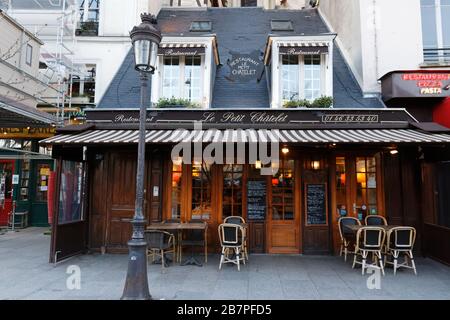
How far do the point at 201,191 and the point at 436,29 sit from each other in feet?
28.6

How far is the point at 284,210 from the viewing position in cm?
870

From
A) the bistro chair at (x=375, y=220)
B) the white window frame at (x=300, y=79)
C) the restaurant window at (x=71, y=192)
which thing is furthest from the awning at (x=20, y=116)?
the bistro chair at (x=375, y=220)

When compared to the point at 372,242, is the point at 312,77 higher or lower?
higher

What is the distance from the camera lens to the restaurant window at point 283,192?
342 inches

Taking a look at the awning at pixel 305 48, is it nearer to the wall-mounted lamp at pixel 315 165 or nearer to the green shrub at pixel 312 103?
the green shrub at pixel 312 103

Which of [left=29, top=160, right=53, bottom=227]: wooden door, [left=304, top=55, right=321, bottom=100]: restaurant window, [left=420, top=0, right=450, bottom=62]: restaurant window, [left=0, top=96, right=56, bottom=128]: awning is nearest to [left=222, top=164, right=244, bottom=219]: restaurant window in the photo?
[left=304, top=55, right=321, bottom=100]: restaurant window

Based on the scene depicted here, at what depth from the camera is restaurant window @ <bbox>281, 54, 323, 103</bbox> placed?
912cm

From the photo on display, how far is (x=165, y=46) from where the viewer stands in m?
9.16

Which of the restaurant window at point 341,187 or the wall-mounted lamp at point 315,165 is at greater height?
the wall-mounted lamp at point 315,165

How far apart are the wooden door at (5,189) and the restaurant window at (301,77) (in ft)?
37.8

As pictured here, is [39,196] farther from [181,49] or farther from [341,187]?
[341,187]

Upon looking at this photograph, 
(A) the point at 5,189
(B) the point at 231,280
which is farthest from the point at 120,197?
(A) the point at 5,189

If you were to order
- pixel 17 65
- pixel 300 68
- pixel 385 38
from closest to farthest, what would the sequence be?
pixel 300 68 < pixel 385 38 < pixel 17 65
